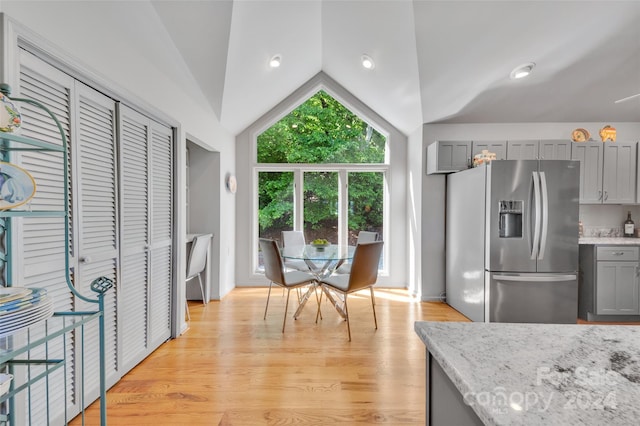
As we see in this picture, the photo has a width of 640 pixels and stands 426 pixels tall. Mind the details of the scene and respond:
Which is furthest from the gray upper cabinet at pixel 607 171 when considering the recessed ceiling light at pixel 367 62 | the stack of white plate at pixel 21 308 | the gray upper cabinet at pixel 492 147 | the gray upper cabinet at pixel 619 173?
the stack of white plate at pixel 21 308

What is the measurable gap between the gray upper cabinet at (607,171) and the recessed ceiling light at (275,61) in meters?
3.63

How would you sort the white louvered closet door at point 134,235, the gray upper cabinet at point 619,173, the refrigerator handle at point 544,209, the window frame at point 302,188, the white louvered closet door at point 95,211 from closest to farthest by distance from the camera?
the white louvered closet door at point 95,211, the white louvered closet door at point 134,235, the refrigerator handle at point 544,209, the gray upper cabinet at point 619,173, the window frame at point 302,188

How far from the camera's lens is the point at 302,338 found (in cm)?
297

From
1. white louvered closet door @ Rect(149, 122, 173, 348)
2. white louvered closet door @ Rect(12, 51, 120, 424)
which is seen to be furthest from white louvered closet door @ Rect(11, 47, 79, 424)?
white louvered closet door @ Rect(149, 122, 173, 348)

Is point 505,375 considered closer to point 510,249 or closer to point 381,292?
point 510,249

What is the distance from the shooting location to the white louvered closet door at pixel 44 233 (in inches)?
57.8

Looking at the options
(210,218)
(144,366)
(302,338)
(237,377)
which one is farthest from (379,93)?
(144,366)

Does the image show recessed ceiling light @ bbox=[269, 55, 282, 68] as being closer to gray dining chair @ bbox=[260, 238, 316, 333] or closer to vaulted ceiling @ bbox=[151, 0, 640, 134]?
vaulted ceiling @ bbox=[151, 0, 640, 134]

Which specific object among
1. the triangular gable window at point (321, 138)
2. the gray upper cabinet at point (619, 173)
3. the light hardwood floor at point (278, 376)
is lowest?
the light hardwood floor at point (278, 376)

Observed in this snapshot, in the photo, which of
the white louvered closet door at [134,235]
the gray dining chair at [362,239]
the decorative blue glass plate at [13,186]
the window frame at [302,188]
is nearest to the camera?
the decorative blue glass plate at [13,186]

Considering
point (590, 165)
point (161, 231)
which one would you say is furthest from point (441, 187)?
point (161, 231)

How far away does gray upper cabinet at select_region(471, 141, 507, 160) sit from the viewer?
3.82m

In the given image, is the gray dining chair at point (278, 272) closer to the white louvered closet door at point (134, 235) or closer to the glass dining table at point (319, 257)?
the glass dining table at point (319, 257)

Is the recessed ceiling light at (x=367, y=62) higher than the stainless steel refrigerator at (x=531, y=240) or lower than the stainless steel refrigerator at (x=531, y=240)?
higher
